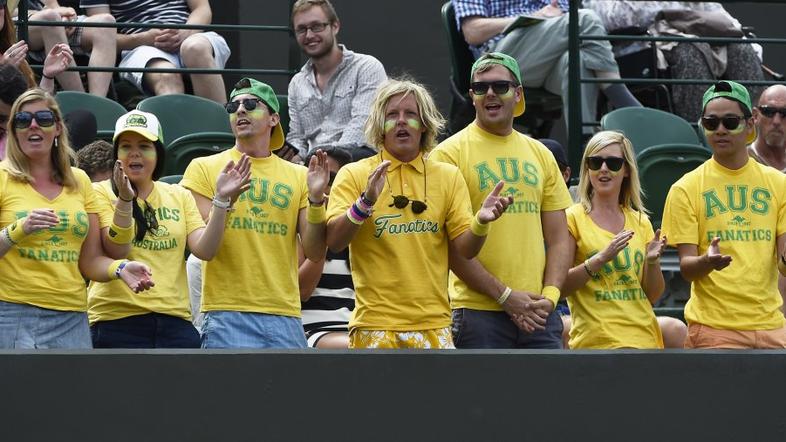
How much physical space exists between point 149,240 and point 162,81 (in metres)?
3.12

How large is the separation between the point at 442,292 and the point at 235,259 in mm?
832

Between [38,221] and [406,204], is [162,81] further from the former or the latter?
[38,221]

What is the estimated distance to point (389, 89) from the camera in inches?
233

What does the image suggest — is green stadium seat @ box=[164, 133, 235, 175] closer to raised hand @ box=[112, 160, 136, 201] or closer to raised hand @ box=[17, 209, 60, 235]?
raised hand @ box=[112, 160, 136, 201]

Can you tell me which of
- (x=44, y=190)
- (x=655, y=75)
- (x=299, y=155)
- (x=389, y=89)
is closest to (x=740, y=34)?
(x=655, y=75)

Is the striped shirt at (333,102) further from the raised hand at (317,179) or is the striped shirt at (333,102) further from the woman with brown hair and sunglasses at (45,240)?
the woman with brown hair and sunglasses at (45,240)

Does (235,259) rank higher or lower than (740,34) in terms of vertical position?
lower

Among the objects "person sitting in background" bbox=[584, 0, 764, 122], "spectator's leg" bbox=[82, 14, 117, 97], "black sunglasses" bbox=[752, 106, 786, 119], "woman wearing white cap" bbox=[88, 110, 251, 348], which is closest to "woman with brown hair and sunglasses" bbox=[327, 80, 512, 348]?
"woman wearing white cap" bbox=[88, 110, 251, 348]

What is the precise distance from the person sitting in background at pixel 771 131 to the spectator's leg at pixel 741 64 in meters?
2.20

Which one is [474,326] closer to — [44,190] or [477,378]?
[477,378]

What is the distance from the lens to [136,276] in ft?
17.6

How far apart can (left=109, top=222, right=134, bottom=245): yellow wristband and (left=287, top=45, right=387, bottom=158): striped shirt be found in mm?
2268

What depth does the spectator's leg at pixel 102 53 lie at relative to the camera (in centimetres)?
862

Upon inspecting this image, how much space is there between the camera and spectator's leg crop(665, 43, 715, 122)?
372 inches
